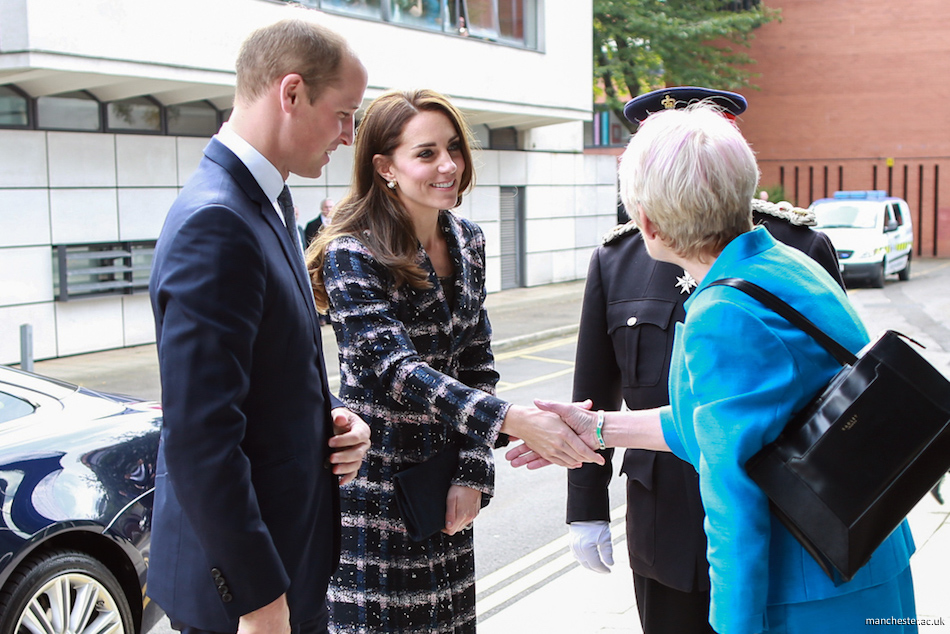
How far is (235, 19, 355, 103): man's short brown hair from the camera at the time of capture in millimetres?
1902

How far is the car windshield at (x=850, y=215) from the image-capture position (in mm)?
21350

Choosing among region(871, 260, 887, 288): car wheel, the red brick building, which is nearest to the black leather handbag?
region(871, 260, 887, 288): car wheel

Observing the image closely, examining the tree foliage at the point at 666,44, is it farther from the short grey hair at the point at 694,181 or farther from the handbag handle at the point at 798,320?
the handbag handle at the point at 798,320

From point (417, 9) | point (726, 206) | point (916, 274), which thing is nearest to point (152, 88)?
point (417, 9)

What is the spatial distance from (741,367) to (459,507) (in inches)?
43.8

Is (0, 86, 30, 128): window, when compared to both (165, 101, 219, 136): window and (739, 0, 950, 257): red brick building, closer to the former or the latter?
(165, 101, 219, 136): window

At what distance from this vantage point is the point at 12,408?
3.83 meters

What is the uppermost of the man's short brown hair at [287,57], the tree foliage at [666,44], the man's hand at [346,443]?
the tree foliage at [666,44]

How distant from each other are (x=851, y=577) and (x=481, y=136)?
720 inches

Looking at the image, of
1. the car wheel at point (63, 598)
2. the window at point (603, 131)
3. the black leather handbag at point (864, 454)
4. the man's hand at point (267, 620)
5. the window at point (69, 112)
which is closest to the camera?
the black leather handbag at point (864, 454)

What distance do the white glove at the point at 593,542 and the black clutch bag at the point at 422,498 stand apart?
0.53m

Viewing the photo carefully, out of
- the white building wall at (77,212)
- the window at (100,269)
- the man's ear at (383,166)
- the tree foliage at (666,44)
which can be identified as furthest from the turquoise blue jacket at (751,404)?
the tree foliage at (666,44)

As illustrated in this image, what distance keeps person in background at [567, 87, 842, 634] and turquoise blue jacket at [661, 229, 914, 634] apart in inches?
30.1

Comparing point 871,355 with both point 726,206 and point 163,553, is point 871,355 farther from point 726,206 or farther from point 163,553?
point 163,553
